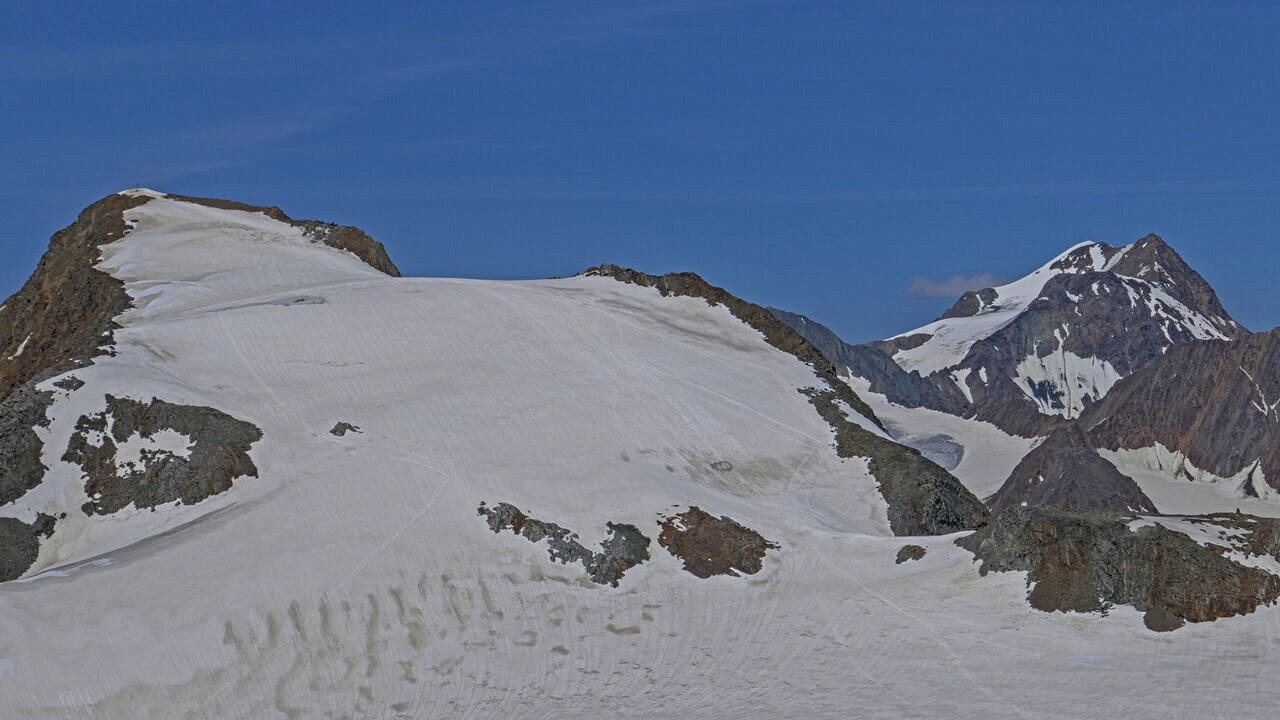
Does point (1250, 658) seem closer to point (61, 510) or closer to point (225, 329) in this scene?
point (61, 510)

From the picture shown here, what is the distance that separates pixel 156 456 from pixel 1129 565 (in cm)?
3609

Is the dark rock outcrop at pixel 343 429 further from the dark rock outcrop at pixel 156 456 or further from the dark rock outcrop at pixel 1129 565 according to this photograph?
the dark rock outcrop at pixel 1129 565

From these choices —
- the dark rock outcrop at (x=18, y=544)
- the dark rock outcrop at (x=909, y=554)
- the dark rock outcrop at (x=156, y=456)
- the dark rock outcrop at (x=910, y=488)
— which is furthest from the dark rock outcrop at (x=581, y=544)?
the dark rock outcrop at (x=18, y=544)

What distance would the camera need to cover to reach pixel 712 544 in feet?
202

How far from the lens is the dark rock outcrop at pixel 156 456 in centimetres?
6391

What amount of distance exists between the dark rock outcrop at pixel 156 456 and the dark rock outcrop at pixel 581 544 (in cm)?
1023

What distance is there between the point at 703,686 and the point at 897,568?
11733 mm

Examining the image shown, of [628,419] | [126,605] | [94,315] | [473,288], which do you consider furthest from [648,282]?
[126,605]

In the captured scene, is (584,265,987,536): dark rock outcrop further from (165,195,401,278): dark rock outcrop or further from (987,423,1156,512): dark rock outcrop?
(987,423,1156,512): dark rock outcrop

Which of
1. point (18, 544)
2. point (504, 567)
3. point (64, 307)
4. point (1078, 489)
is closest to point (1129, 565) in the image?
point (504, 567)

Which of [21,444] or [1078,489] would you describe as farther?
[1078,489]

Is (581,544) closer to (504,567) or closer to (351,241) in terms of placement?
(504,567)

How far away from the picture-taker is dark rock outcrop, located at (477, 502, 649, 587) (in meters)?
60.0

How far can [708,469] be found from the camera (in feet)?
231
